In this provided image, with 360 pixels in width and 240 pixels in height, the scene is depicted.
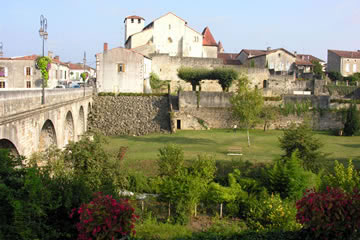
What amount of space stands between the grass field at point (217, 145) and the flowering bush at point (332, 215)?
13415 millimetres

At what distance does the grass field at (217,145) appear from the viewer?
2279cm

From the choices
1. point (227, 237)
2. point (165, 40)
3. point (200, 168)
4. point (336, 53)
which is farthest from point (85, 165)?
point (336, 53)

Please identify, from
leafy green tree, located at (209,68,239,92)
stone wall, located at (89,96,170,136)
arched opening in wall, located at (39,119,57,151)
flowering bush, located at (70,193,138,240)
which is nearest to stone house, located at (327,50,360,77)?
leafy green tree, located at (209,68,239,92)

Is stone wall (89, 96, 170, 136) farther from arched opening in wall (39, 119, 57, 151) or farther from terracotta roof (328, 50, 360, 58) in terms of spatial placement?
terracotta roof (328, 50, 360, 58)

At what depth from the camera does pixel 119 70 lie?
41156 millimetres

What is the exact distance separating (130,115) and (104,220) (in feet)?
102

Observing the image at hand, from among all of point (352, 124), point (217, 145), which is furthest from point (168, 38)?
point (352, 124)

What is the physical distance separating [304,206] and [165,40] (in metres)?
45.3

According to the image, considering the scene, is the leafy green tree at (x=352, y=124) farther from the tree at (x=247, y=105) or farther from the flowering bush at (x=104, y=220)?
the flowering bush at (x=104, y=220)

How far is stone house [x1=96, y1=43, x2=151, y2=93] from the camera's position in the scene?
40.8 m

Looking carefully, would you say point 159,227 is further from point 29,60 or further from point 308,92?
point 308,92

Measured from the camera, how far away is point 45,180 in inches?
383

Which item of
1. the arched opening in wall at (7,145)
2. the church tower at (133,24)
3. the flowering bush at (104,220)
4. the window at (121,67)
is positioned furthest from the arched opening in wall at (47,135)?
the church tower at (133,24)

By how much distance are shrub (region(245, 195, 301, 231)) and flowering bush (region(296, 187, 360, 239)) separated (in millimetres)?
5632
